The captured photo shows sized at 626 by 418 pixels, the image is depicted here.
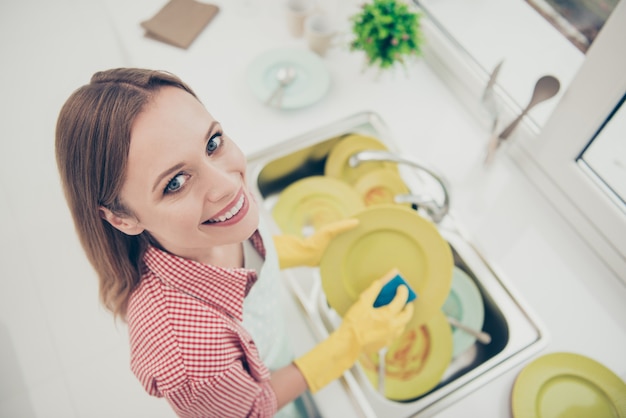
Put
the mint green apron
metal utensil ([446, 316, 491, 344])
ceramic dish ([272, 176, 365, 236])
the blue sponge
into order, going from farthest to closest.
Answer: ceramic dish ([272, 176, 365, 236]), metal utensil ([446, 316, 491, 344]), the blue sponge, the mint green apron

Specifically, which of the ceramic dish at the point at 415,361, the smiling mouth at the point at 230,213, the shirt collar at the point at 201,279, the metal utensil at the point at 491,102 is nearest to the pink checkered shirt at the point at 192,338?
the shirt collar at the point at 201,279

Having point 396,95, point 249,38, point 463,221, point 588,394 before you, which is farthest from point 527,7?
point 588,394

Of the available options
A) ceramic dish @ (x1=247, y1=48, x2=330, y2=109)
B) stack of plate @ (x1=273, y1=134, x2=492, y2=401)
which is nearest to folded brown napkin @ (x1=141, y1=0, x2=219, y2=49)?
ceramic dish @ (x1=247, y1=48, x2=330, y2=109)

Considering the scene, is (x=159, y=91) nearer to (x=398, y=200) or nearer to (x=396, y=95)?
(x=398, y=200)

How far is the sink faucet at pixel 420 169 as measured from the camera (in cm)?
83

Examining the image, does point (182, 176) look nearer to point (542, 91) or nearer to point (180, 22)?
point (542, 91)

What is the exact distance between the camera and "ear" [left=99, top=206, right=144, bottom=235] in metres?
0.50

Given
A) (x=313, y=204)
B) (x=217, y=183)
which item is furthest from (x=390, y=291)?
(x=217, y=183)

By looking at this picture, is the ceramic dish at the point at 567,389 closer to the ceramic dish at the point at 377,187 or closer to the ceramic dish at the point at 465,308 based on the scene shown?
the ceramic dish at the point at 465,308

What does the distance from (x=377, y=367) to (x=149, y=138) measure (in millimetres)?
725

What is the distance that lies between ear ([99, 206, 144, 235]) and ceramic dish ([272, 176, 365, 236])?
0.56 m

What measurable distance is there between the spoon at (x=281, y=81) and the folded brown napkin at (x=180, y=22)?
30cm

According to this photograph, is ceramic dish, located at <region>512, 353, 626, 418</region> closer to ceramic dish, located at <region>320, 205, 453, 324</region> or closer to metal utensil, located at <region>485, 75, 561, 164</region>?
Answer: ceramic dish, located at <region>320, 205, 453, 324</region>

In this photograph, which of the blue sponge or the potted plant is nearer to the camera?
the blue sponge
